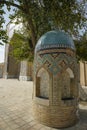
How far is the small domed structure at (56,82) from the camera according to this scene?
224 inches

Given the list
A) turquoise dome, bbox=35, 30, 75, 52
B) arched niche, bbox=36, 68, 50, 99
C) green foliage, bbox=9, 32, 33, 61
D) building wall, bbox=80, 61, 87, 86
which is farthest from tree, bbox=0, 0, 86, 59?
building wall, bbox=80, 61, 87, 86

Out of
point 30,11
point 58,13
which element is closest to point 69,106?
point 58,13

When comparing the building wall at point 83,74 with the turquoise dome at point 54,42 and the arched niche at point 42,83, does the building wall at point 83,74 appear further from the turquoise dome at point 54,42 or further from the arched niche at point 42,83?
the turquoise dome at point 54,42

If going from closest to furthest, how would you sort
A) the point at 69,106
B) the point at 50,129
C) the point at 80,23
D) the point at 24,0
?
the point at 50,129 < the point at 69,106 < the point at 24,0 < the point at 80,23

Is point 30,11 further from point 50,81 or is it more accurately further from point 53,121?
point 53,121

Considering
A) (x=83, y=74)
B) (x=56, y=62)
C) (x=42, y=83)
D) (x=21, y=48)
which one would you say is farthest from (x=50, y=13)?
(x=83, y=74)

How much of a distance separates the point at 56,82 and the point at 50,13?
3.90m

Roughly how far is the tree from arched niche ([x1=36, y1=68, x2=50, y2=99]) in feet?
10.0

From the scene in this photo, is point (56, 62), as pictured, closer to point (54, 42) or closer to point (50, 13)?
point (54, 42)

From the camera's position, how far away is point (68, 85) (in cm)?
642

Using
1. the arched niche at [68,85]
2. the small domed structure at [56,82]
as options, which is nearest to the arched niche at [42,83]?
the small domed structure at [56,82]

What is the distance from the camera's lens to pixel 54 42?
5.97 meters

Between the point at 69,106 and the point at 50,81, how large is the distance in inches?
46.5

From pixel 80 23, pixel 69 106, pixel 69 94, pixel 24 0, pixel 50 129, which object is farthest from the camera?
pixel 80 23
